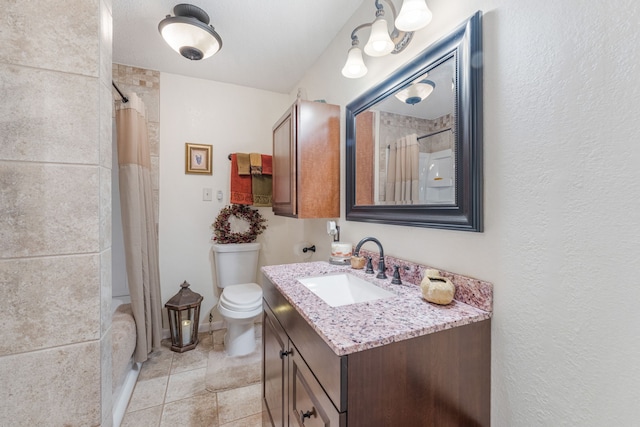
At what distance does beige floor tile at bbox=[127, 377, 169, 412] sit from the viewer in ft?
5.14

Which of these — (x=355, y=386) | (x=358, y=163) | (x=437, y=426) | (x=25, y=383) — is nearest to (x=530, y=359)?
(x=437, y=426)

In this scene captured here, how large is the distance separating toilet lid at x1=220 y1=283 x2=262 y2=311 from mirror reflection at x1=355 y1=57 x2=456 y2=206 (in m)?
1.13

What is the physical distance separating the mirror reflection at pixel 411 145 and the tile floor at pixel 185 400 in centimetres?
139

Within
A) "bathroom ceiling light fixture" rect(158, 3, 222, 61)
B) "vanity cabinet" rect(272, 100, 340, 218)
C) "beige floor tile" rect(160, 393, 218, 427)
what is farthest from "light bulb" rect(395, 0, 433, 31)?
"beige floor tile" rect(160, 393, 218, 427)

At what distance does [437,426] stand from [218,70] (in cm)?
268

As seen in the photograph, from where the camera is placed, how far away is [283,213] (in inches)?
76.2

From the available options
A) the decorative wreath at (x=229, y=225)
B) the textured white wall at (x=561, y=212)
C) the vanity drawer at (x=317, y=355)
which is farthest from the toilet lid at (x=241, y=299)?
the textured white wall at (x=561, y=212)

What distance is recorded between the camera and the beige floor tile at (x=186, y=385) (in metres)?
1.65

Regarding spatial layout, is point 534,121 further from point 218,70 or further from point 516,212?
point 218,70

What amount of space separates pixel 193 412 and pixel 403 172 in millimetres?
1761

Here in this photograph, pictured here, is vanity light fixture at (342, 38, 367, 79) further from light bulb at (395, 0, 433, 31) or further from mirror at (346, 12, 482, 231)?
light bulb at (395, 0, 433, 31)

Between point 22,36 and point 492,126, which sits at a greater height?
point 22,36

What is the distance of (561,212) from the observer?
0.67m

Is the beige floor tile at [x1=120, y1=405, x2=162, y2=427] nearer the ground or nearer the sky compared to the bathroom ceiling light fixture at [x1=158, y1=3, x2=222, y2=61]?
nearer the ground
